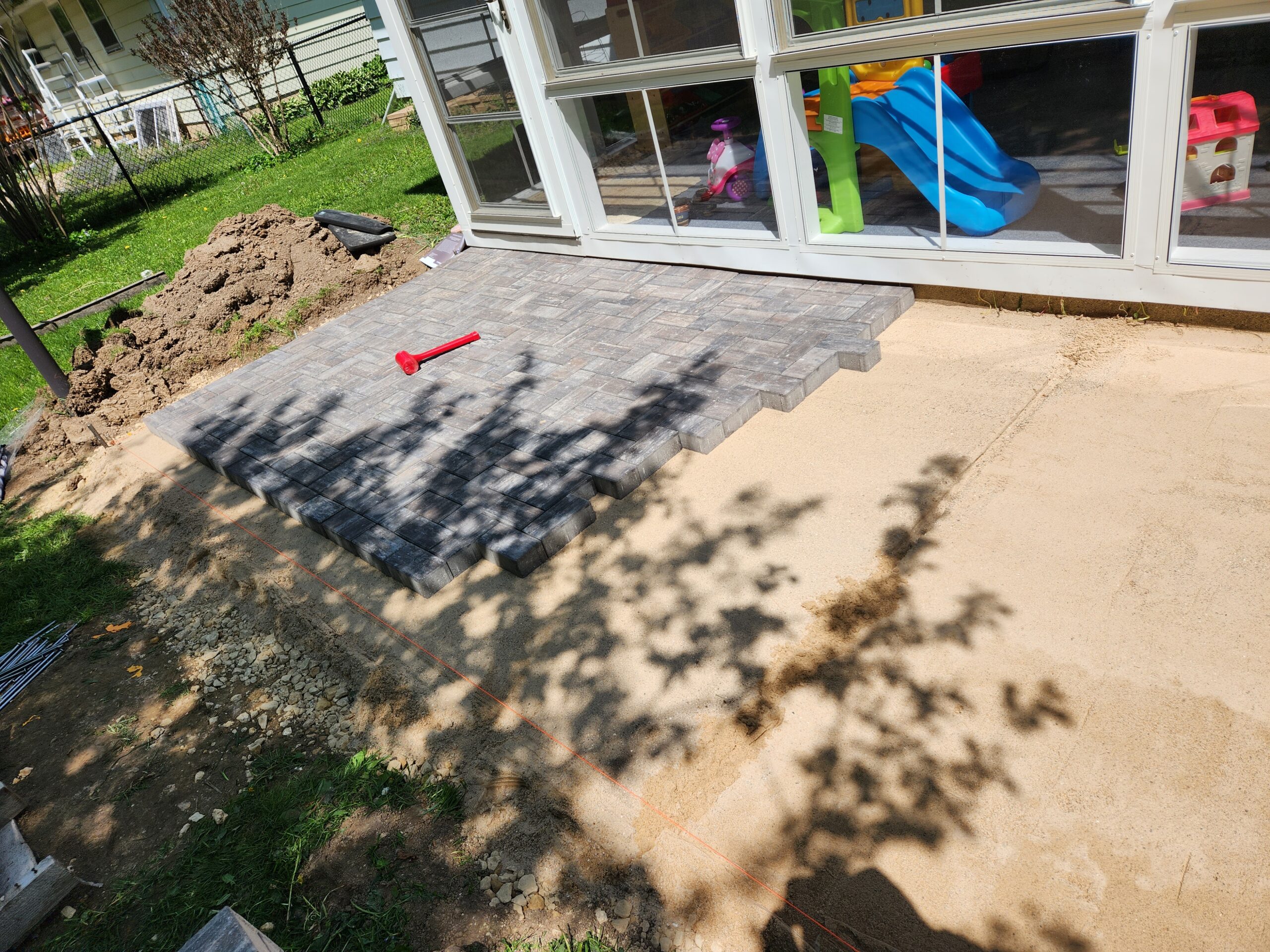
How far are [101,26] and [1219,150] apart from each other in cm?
2794

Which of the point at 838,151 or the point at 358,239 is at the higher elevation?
the point at 838,151

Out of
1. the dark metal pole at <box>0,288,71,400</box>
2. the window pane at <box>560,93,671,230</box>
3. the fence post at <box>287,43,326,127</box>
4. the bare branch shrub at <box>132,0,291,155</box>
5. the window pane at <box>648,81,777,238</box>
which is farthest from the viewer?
the fence post at <box>287,43,326,127</box>

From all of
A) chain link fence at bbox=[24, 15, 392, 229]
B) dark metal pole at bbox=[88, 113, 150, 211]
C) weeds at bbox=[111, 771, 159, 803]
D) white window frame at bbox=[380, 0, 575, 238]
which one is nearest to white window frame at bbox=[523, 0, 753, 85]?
white window frame at bbox=[380, 0, 575, 238]

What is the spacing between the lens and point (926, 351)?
5465 mm

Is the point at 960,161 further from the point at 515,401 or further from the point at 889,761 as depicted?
the point at 889,761

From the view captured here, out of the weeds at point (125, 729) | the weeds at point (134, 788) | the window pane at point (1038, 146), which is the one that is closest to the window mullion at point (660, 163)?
the window pane at point (1038, 146)

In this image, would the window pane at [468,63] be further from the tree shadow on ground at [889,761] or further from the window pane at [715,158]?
the tree shadow on ground at [889,761]

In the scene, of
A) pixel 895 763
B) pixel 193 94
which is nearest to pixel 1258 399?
pixel 895 763

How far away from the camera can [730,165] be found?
23.0ft

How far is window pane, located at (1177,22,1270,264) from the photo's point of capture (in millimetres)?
4715

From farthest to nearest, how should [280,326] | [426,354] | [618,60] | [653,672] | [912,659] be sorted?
[280,326] → [426,354] → [618,60] → [653,672] → [912,659]

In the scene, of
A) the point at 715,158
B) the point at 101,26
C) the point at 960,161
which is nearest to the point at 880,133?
the point at 960,161

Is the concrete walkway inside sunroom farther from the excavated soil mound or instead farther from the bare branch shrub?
the bare branch shrub

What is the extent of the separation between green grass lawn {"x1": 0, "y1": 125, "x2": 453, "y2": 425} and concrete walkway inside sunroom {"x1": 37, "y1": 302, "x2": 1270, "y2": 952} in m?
6.05
